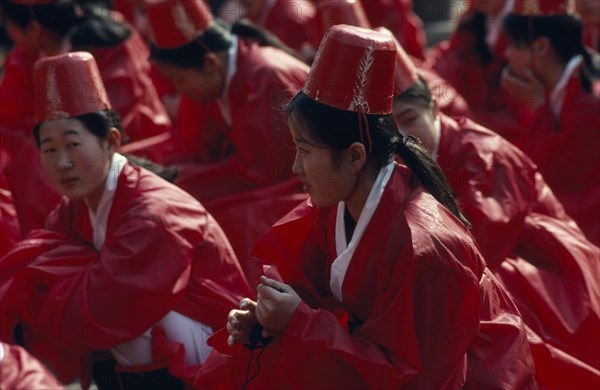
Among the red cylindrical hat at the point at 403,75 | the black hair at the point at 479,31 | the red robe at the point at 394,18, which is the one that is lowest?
the red robe at the point at 394,18

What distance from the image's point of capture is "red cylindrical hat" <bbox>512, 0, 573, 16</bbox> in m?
4.46

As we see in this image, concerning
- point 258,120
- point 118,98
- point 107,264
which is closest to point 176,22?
point 258,120

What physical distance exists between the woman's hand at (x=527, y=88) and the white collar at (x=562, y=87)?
10cm

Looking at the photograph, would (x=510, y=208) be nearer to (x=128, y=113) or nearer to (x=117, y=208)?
(x=117, y=208)

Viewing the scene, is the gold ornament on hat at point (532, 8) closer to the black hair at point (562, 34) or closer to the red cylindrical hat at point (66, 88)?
the black hair at point (562, 34)

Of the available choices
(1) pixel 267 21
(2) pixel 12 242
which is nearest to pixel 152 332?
(2) pixel 12 242

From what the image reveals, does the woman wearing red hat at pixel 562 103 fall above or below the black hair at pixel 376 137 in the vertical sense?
below

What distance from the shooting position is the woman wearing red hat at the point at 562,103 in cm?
425

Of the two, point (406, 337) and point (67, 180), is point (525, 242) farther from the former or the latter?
point (67, 180)

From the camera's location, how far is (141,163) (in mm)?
3572

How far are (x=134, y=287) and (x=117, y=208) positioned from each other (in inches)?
11.3

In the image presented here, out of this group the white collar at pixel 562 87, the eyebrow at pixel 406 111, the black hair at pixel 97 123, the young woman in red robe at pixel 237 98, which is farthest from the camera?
the white collar at pixel 562 87

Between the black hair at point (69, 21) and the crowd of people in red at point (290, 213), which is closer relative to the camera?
the crowd of people in red at point (290, 213)

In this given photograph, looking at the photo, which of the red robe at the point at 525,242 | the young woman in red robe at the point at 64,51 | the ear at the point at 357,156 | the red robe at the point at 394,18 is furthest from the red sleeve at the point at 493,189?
the red robe at the point at 394,18
